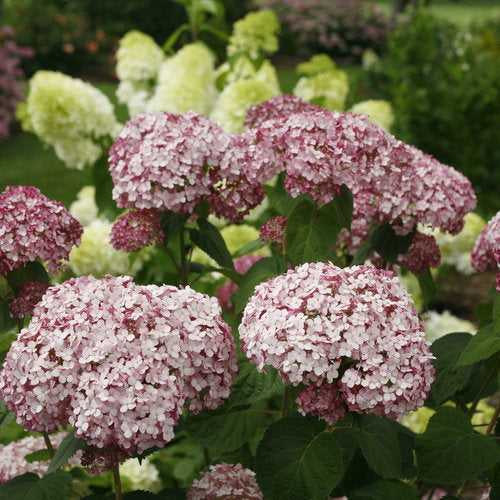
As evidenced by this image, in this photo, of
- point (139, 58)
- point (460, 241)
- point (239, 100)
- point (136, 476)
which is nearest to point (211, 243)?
point (136, 476)

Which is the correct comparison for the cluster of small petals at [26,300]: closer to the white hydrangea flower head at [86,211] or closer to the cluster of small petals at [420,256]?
the cluster of small petals at [420,256]

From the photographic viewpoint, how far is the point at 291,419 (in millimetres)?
1532

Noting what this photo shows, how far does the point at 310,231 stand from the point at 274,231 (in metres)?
0.14

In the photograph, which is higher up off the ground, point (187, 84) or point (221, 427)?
point (187, 84)

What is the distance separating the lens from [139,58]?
13.0 ft

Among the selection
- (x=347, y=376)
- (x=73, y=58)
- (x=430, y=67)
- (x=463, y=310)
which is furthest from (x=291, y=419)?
(x=73, y=58)

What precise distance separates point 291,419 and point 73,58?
503 inches

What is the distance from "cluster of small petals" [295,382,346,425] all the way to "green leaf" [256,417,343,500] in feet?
0.31

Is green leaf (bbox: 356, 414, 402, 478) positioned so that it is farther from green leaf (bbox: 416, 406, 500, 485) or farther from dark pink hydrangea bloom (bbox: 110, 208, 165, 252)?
dark pink hydrangea bloom (bbox: 110, 208, 165, 252)

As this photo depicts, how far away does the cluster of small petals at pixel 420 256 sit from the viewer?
6.40 feet

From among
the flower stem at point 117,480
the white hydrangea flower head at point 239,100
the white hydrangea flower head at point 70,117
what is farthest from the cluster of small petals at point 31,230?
the white hydrangea flower head at point 70,117

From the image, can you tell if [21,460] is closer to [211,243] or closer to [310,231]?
[211,243]

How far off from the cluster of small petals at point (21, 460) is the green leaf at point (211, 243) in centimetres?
59

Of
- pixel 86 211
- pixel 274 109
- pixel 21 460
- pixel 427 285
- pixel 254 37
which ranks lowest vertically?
pixel 86 211
